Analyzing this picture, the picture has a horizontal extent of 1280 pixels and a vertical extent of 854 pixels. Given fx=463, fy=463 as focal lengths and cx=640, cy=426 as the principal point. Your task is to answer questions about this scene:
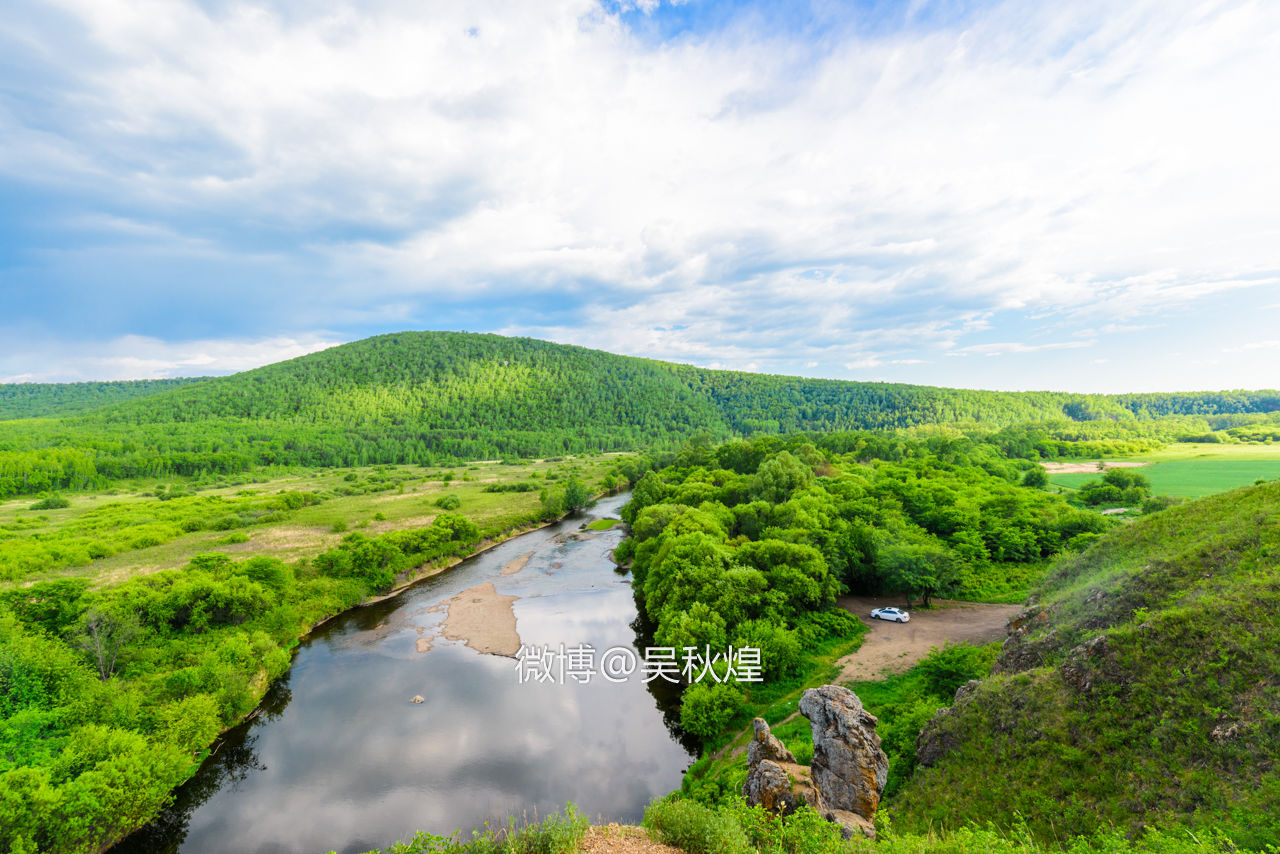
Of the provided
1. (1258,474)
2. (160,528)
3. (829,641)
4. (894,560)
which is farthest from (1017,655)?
(160,528)

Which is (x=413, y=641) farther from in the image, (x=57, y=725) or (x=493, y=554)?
(x=493, y=554)

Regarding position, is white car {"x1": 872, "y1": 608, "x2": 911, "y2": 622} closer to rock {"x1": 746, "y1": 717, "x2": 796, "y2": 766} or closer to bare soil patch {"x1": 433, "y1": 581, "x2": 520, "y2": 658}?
rock {"x1": 746, "y1": 717, "x2": 796, "y2": 766}

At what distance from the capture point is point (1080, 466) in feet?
330

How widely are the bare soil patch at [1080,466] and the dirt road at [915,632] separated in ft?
242

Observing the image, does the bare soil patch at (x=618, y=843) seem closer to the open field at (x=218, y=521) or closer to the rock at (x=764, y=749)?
the rock at (x=764, y=749)

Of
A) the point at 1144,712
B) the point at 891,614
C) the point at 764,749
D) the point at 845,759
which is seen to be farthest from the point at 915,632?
the point at 764,749

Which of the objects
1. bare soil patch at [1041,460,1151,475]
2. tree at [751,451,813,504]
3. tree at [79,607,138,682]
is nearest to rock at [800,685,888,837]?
tree at [751,451,813,504]

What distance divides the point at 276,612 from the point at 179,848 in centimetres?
2236

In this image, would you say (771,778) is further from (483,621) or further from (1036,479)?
(1036,479)

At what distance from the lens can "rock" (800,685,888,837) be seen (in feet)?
63.6

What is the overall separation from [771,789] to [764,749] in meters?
2.58

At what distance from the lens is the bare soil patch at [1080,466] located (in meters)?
90.5

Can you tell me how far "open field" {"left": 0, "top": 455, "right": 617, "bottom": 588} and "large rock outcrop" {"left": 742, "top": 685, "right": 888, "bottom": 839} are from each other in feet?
202

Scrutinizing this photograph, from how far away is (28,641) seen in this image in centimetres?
2800
